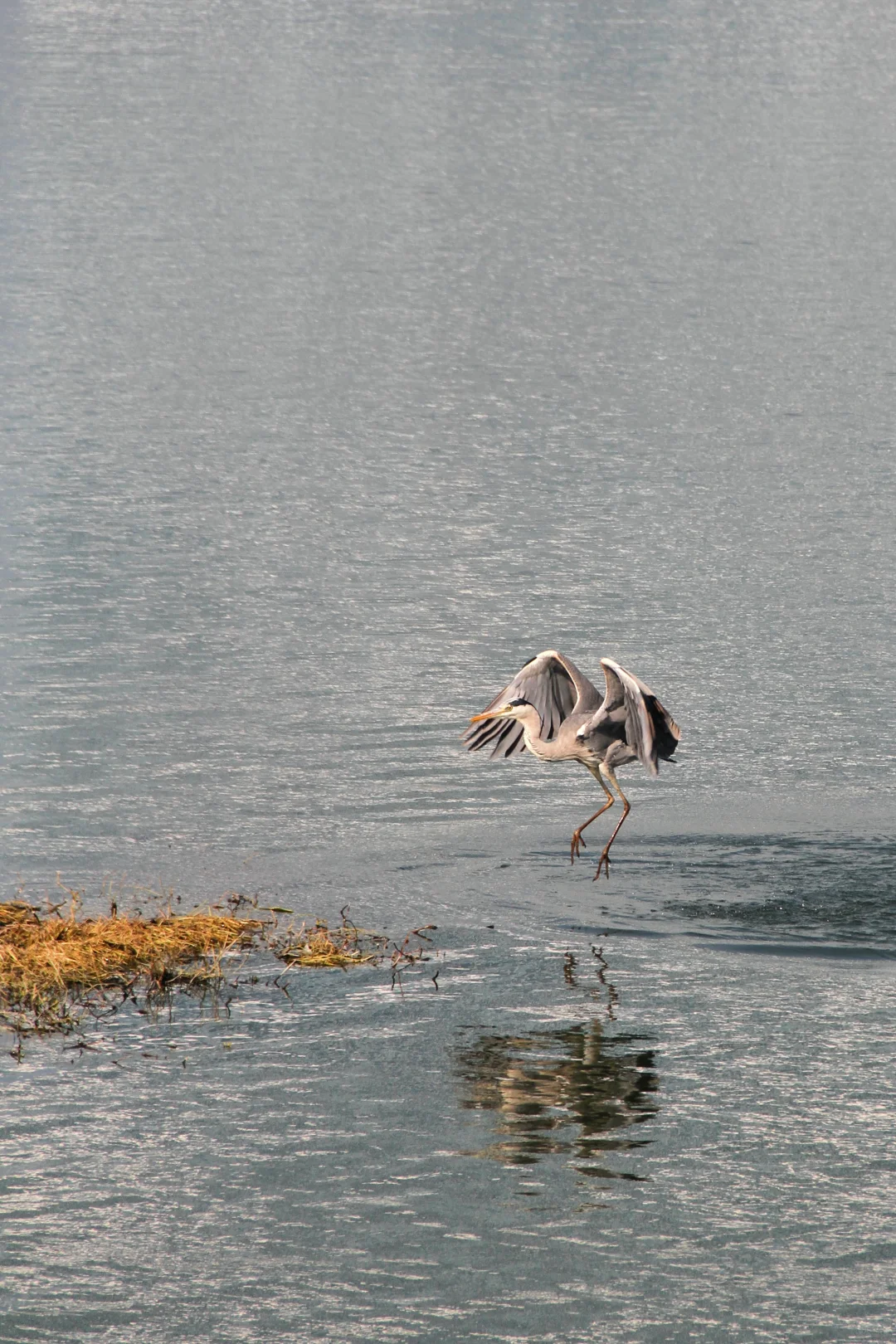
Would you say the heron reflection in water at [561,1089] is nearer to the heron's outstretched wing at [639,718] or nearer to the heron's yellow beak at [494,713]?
the heron's outstretched wing at [639,718]

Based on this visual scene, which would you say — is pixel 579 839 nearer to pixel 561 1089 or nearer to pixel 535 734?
pixel 535 734

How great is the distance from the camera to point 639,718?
1256 cm

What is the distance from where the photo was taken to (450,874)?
13203 millimetres

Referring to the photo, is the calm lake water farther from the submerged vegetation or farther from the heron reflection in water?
the submerged vegetation

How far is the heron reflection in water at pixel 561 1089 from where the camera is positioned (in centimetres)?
959

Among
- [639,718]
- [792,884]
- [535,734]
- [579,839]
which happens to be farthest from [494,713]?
[792,884]

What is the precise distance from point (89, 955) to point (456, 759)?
194 inches

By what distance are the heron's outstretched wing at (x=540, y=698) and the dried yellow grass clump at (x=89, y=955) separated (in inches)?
99.7

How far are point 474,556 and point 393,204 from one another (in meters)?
27.5

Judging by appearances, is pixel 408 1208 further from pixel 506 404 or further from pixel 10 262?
pixel 10 262

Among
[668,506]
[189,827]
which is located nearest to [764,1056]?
[189,827]

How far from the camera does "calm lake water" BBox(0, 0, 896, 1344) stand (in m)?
8.81

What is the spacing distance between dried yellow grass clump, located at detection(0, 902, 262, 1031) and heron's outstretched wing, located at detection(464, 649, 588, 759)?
253 centimetres

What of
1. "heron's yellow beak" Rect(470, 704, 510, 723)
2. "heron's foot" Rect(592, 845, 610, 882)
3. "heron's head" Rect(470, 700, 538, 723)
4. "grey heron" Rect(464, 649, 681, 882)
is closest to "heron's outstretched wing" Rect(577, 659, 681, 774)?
"grey heron" Rect(464, 649, 681, 882)
